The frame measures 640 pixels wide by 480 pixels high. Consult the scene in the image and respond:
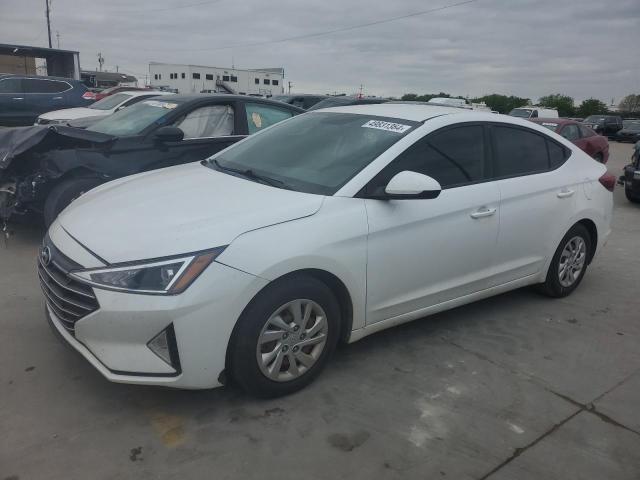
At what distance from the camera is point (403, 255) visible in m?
3.29

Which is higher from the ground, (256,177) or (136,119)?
(136,119)

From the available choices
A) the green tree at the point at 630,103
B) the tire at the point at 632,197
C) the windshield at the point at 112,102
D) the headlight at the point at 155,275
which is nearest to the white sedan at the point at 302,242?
the headlight at the point at 155,275

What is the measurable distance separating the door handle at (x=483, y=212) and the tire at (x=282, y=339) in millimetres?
1241

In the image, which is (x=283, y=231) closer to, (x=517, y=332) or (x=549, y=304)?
(x=517, y=332)

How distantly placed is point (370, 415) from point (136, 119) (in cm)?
460

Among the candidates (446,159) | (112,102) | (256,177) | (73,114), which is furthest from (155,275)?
(112,102)

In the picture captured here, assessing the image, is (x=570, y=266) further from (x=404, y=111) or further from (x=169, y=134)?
(x=169, y=134)

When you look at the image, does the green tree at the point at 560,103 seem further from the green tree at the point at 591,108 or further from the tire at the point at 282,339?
the tire at the point at 282,339

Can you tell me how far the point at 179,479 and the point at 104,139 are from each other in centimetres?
405

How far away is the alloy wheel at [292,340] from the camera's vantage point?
2.84 meters

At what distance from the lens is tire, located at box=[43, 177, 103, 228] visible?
5250mm

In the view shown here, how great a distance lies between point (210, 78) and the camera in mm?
44156

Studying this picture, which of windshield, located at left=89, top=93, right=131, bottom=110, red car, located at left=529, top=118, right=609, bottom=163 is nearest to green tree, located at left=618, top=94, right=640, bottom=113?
red car, located at left=529, top=118, right=609, bottom=163

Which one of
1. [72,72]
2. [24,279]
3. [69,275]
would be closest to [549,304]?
Result: [69,275]
